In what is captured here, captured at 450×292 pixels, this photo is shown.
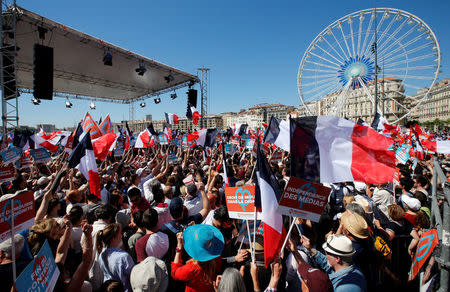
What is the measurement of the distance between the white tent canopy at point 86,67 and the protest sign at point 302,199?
41.9ft

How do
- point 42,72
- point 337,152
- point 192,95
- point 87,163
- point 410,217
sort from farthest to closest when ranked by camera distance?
point 192,95
point 42,72
point 87,163
point 410,217
point 337,152

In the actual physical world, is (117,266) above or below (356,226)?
below

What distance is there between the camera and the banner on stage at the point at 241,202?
3.04 meters

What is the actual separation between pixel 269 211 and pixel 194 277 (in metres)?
0.94

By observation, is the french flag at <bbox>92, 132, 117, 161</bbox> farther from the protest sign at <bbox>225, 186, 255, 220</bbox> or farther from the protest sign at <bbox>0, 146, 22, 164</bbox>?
the protest sign at <bbox>225, 186, 255, 220</bbox>

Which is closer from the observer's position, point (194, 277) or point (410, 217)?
point (194, 277)

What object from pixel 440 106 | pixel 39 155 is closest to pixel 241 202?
pixel 39 155

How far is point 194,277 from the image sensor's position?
2.35 metres

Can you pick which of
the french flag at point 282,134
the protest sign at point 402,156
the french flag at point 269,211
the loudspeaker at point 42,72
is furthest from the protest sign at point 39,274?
the loudspeaker at point 42,72

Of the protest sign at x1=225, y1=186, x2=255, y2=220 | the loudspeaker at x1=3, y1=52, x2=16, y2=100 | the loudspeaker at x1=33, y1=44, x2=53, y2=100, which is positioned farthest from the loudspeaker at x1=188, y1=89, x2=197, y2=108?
the protest sign at x1=225, y1=186, x2=255, y2=220

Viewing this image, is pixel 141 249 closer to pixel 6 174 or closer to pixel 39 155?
pixel 6 174

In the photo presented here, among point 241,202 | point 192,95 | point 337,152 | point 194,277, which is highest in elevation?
point 192,95

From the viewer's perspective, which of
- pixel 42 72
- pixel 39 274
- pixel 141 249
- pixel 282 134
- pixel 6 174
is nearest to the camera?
pixel 39 274

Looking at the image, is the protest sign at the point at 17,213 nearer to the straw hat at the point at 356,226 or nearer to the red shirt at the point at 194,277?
the red shirt at the point at 194,277
